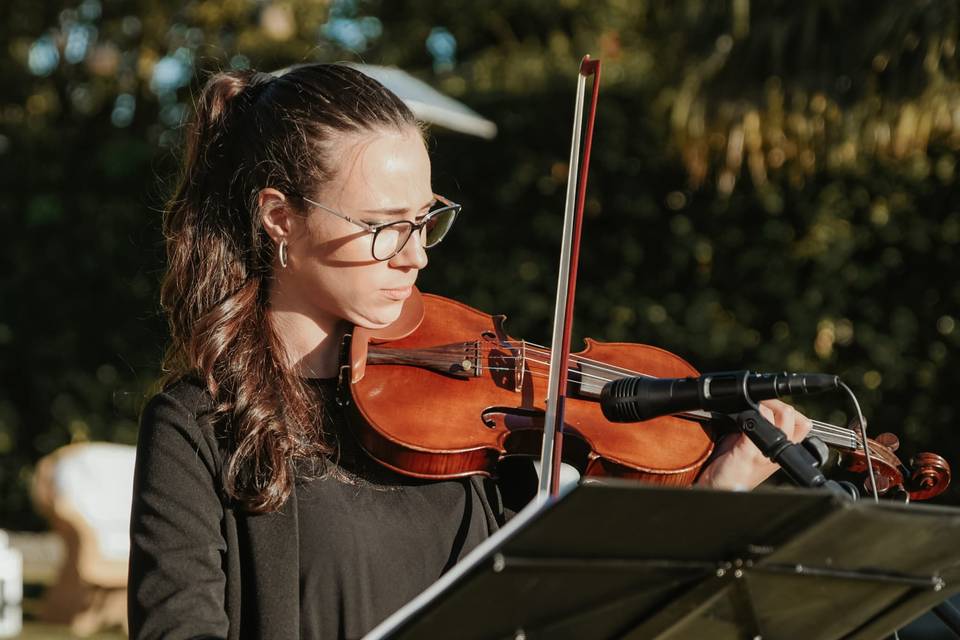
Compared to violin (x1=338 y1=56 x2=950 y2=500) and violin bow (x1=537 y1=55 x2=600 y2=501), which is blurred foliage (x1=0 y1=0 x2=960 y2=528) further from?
violin bow (x1=537 y1=55 x2=600 y2=501)

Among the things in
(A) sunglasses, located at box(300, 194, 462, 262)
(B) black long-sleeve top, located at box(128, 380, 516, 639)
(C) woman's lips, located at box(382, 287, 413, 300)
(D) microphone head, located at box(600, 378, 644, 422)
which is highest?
(A) sunglasses, located at box(300, 194, 462, 262)

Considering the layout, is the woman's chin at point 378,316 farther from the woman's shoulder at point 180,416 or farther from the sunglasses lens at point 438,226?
the woman's shoulder at point 180,416

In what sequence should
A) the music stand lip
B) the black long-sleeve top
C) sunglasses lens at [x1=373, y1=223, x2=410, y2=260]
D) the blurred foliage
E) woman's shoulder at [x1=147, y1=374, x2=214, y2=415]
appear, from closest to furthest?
the music stand lip < the black long-sleeve top < woman's shoulder at [x1=147, y1=374, x2=214, y2=415] < sunglasses lens at [x1=373, y1=223, x2=410, y2=260] < the blurred foliage

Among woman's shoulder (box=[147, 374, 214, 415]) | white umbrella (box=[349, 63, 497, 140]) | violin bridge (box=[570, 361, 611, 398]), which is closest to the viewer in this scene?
woman's shoulder (box=[147, 374, 214, 415])

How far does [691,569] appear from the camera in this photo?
53.6 inches

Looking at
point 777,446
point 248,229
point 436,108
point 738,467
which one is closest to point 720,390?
point 777,446

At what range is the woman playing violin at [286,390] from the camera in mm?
1706

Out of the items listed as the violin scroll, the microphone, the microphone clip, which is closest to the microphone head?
the microphone

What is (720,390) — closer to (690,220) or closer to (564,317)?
(564,317)

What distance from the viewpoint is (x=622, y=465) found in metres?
2.21

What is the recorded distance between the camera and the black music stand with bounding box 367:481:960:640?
1.19 meters

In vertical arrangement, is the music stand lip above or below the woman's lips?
below

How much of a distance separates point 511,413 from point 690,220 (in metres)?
3.81

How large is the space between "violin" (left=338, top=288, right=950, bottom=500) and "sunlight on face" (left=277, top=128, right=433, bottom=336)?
0.12m
